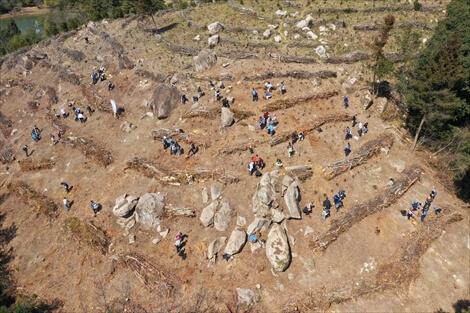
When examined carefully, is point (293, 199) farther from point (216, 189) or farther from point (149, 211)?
point (149, 211)

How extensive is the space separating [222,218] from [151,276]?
6957 millimetres

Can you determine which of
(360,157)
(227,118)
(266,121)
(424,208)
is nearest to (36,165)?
(227,118)

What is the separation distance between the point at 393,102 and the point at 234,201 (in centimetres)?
2365

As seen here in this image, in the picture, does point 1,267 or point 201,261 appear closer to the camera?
point 201,261

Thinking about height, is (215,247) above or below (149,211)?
below

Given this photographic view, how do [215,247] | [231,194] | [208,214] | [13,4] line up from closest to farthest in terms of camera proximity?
[215,247]
[208,214]
[231,194]
[13,4]

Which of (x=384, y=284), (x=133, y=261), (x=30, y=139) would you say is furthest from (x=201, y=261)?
(x=30, y=139)

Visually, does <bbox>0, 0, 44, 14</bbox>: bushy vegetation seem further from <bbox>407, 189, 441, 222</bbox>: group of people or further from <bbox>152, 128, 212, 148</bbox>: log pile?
<bbox>407, 189, 441, 222</bbox>: group of people

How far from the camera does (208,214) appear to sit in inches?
984

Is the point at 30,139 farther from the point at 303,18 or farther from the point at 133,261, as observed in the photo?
the point at 303,18

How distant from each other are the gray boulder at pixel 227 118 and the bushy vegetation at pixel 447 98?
703 inches

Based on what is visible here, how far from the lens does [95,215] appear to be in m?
27.1

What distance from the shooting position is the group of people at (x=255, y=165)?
26531 millimetres

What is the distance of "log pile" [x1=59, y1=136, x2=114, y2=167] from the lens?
31794mm
